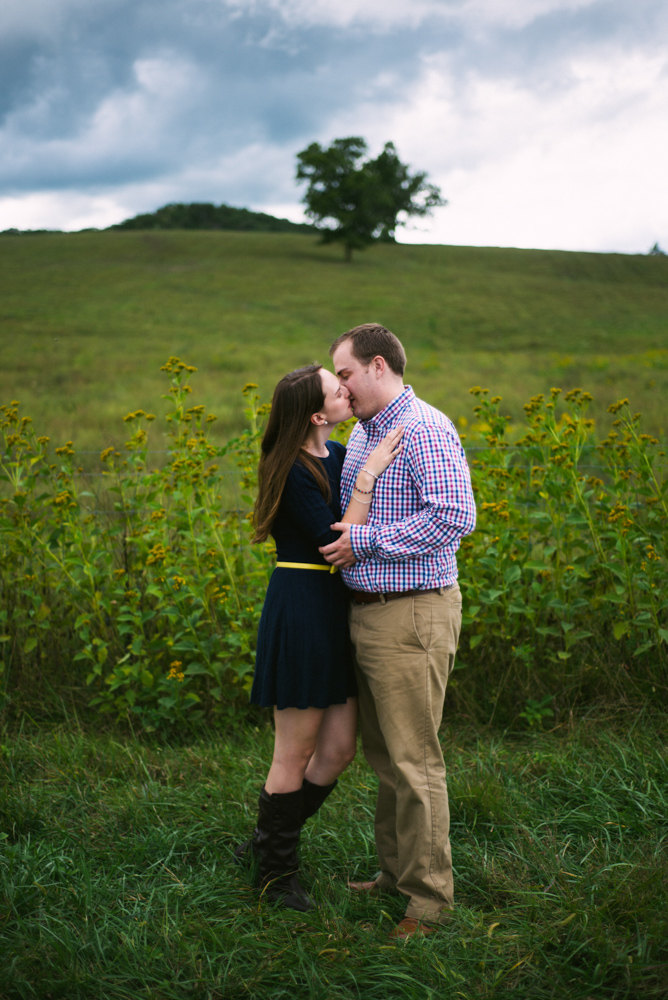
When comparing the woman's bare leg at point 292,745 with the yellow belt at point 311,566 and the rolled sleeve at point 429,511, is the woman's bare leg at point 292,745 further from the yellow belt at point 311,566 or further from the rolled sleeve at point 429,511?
the rolled sleeve at point 429,511

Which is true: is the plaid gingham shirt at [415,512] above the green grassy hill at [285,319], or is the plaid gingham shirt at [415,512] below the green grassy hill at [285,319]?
below

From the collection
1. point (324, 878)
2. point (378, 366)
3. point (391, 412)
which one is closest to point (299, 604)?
point (391, 412)

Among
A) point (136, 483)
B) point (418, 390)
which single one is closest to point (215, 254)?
point (418, 390)

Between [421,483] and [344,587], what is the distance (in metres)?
0.56

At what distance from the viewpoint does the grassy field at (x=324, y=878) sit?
87.7 inches

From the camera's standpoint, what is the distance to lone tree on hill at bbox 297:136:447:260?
5262 cm

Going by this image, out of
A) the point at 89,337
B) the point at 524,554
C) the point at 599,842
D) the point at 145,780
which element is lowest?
the point at 145,780

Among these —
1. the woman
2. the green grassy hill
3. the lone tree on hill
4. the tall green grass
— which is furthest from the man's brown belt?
the lone tree on hill

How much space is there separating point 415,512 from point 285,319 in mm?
28050

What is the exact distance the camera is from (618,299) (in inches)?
1578

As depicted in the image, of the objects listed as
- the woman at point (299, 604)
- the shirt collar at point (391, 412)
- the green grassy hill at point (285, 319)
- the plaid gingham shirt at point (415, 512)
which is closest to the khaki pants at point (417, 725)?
the plaid gingham shirt at point (415, 512)

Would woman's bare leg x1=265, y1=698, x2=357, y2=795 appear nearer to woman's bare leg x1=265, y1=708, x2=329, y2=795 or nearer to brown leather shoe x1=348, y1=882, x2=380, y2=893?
woman's bare leg x1=265, y1=708, x2=329, y2=795

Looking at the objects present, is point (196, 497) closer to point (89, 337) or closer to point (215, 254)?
point (89, 337)

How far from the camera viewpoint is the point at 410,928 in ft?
8.16
